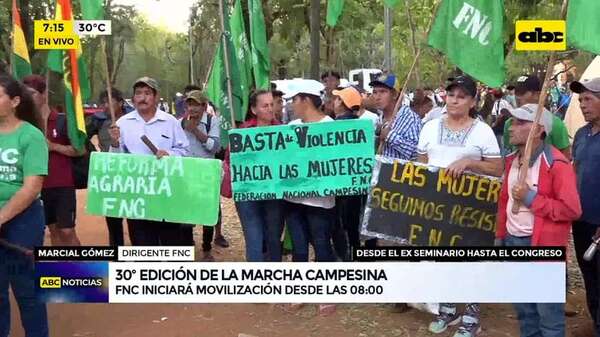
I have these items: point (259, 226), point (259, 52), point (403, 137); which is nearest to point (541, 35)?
point (403, 137)

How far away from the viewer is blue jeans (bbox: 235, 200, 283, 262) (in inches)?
226

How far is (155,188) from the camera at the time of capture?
17.7ft

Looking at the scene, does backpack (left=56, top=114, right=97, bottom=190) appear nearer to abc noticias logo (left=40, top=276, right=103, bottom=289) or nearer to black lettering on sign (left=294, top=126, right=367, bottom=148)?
abc noticias logo (left=40, top=276, right=103, bottom=289)

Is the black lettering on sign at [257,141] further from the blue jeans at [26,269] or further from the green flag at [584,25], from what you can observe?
the green flag at [584,25]

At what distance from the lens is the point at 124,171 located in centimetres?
545

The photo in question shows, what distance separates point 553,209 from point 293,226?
2.31m

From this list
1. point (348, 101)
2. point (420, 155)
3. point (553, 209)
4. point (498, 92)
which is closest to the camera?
point (553, 209)

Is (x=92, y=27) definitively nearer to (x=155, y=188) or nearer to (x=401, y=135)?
(x=155, y=188)

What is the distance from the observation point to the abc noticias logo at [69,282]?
14.6 feet

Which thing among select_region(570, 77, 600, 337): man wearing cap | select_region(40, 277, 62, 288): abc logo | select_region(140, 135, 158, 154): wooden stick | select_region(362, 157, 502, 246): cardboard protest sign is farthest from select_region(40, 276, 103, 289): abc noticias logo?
select_region(570, 77, 600, 337): man wearing cap

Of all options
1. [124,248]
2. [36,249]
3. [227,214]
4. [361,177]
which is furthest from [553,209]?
[227,214]

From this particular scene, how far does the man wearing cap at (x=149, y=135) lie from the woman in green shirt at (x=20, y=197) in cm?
128

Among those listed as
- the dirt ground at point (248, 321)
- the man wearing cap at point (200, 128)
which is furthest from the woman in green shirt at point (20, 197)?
the man wearing cap at point (200, 128)

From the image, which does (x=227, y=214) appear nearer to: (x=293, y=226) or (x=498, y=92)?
(x=293, y=226)
